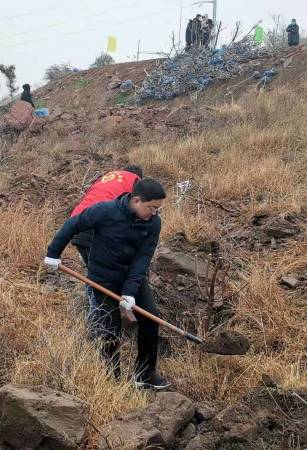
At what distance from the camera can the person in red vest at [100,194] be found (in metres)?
3.98

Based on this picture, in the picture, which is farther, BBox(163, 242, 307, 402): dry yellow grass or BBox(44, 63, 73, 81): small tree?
Result: BBox(44, 63, 73, 81): small tree

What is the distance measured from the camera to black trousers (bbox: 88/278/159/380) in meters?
3.70

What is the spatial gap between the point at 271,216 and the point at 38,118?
9111 mm

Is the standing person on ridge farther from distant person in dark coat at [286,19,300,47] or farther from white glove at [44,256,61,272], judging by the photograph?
white glove at [44,256,61,272]

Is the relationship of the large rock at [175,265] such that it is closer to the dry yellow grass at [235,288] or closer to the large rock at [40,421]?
the dry yellow grass at [235,288]

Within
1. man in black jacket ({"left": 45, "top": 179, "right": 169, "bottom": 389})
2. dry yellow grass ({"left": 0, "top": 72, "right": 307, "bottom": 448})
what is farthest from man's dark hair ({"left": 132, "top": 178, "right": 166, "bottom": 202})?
dry yellow grass ({"left": 0, "top": 72, "right": 307, "bottom": 448})

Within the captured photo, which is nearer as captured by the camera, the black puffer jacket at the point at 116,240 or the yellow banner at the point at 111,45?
the black puffer jacket at the point at 116,240

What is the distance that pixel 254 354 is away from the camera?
13.0 feet

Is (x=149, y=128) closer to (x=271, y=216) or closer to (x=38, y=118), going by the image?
(x=38, y=118)

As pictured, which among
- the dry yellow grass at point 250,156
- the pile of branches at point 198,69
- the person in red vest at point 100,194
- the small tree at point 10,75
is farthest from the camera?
the small tree at point 10,75

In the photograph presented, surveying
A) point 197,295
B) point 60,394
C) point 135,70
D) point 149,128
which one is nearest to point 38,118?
point 149,128

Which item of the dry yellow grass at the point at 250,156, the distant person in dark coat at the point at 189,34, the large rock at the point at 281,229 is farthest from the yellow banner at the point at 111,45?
the large rock at the point at 281,229

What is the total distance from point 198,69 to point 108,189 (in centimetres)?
1219

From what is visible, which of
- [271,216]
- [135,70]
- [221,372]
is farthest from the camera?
[135,70]
